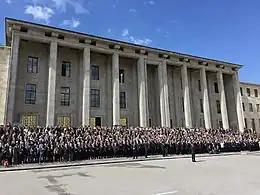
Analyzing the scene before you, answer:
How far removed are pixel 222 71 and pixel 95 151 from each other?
99.0ft

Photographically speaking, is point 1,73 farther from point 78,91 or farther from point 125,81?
point 125,81

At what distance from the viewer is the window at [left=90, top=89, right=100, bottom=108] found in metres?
31.0

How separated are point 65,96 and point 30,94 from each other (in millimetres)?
4126

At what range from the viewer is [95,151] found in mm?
18344

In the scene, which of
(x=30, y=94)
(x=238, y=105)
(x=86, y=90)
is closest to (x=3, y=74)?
(x=30, y=94)

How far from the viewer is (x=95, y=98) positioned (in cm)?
3136

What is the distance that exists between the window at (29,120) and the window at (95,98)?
286 inches

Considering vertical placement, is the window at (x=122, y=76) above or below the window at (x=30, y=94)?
above

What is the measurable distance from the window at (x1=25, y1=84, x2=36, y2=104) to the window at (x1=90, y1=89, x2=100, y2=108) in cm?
717

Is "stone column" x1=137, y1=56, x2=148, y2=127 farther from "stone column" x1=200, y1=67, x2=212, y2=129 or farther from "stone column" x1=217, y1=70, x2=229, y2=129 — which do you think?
"stone column" x1=217, y1=70, x2=229, y2=129

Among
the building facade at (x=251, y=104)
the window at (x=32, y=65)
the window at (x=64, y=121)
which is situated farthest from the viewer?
the building facade at (x=251, y=104)

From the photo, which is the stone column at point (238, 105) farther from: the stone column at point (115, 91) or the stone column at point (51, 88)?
the stone column at point (51, 88)

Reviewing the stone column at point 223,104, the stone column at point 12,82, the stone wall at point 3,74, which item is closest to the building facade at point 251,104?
the stone column at point 223,104

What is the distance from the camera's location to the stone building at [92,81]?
2639cm
